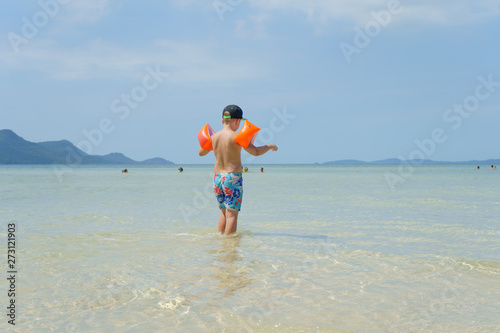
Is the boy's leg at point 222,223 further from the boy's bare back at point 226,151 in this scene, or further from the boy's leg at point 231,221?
the boy's bare back at point 226,151

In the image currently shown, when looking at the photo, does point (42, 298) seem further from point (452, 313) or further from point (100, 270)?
point (452, 313)

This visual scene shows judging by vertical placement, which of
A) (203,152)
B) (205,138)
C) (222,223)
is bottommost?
(222,223)

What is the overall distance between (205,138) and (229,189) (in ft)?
3.51

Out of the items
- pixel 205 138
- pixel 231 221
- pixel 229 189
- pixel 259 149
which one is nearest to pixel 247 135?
pixel 259 149

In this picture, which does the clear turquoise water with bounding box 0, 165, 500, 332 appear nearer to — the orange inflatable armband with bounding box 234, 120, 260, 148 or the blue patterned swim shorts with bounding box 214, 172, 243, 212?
the blue patterned swim shorts with bounding box 214, 172, 243, 212

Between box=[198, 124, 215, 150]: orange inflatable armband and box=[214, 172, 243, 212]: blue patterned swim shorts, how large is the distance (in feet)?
1.87

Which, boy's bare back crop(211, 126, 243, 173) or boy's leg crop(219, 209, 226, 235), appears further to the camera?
boy's leg crop(219, 209, 226, 235)

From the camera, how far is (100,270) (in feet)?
17.7

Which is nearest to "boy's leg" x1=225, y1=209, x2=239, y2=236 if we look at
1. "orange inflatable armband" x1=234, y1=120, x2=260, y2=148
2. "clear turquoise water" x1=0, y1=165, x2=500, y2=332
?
"clear turquoise water" x1=0, y1=165, x2=500, y2=332

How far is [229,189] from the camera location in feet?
24.7

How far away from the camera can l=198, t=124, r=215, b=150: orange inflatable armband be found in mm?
7738

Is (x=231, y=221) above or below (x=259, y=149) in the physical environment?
below

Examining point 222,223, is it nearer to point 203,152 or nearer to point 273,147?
point 203,152

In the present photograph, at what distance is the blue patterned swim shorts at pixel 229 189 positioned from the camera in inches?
297
